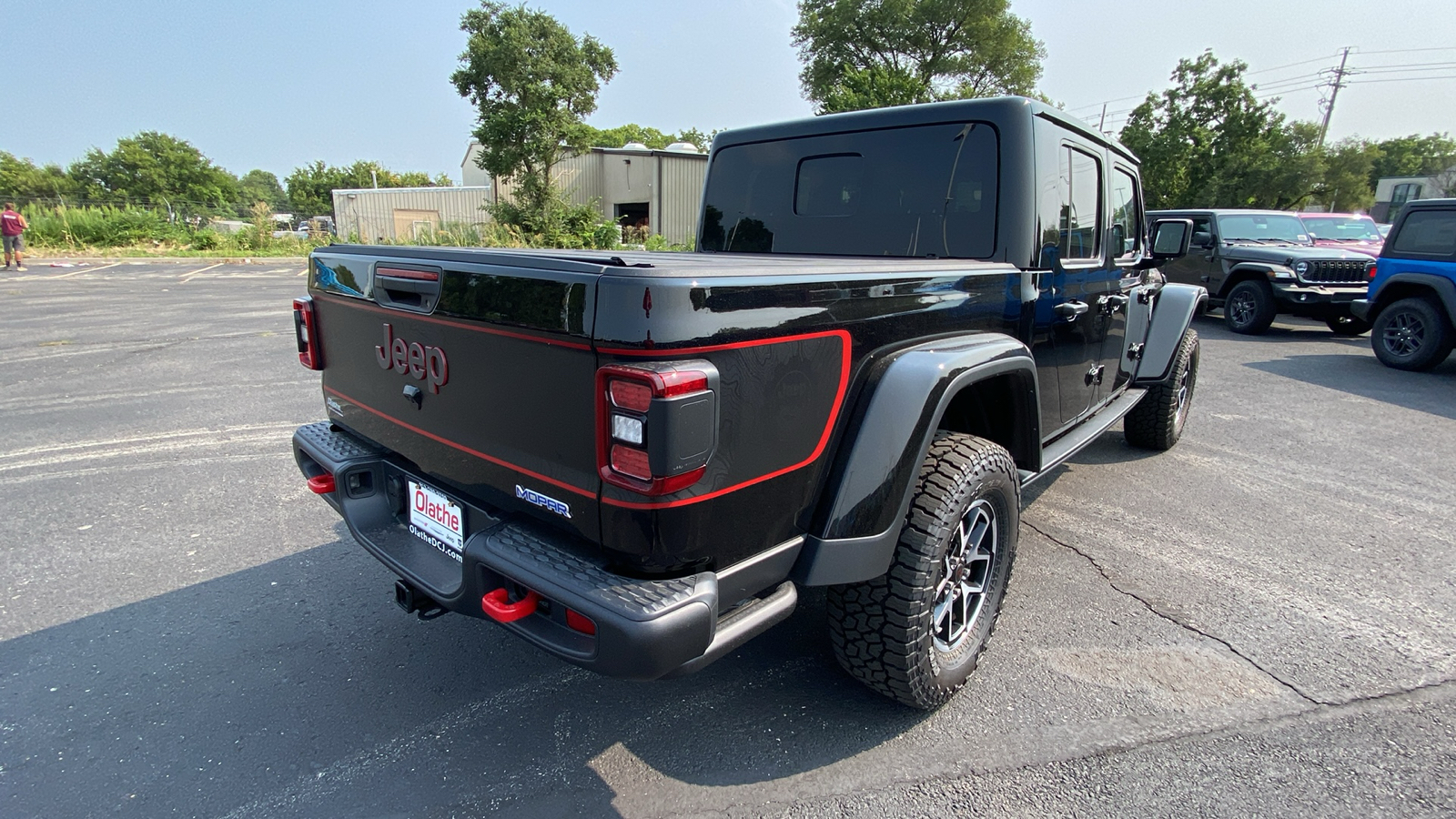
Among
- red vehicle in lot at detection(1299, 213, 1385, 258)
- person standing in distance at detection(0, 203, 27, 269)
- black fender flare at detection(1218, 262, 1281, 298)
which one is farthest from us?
person standing in distance at detection(0, 203, 27, 269)

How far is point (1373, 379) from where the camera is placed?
7.83 metres

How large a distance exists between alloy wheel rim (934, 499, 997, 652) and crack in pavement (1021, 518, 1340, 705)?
1.05m

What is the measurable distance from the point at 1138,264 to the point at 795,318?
3.41m

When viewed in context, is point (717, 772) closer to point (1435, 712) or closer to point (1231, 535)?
point (1435, 712)

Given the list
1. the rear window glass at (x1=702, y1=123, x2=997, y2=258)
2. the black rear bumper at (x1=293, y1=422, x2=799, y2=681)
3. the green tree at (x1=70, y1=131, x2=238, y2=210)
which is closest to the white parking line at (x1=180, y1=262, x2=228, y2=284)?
the rear window glass at (x1=702, y1=123, x2=997, y2=258)

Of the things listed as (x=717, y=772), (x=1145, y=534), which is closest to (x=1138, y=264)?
(x=1145, y=534)

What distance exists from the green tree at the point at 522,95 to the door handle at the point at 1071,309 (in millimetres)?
26514

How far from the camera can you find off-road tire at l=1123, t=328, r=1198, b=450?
16.1 feet

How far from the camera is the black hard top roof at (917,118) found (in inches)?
113

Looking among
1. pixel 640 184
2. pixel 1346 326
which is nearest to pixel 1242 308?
pixel 1346 326

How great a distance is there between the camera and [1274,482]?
15.3 feet

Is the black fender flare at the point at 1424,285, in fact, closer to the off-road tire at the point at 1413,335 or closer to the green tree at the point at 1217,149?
the off-road tire at the point at 1413,335

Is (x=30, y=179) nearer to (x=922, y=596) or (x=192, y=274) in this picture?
(x=192, y=274)

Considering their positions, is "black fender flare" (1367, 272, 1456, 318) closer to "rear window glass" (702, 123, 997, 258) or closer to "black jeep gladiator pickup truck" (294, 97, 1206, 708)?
"black jeep gladiator pickup truck" (294, 97, 1206, 708)
